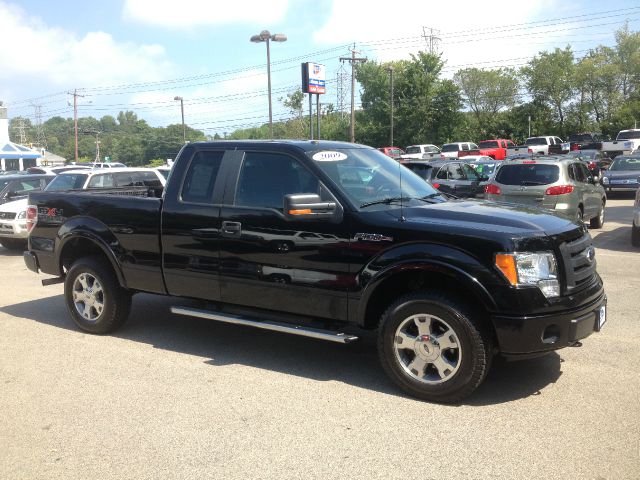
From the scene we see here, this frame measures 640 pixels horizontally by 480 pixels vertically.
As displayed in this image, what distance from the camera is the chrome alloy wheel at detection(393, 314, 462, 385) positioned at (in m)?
4.44

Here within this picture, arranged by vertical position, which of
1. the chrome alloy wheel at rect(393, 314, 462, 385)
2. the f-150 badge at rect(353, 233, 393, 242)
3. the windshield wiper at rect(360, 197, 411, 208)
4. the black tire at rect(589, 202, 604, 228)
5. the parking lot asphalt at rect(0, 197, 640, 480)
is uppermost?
the windshield wiper at rect(360, 197, 411, 208)

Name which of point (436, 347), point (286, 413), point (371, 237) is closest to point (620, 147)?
point (371, 237)

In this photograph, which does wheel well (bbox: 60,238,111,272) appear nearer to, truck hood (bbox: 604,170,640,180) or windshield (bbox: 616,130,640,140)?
truck hood (bbox: 604,170,640,180)

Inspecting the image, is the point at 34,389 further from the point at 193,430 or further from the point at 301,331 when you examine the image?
the point at 301,331

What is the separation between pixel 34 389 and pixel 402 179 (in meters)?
3.56

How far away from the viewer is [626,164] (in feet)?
72.3

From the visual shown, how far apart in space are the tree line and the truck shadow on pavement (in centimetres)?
3916

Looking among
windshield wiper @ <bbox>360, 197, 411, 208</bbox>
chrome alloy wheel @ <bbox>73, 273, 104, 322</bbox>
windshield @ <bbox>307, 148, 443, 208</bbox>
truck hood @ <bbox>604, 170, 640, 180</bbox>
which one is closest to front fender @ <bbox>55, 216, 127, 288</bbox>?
chrome alloy wheel @ <bbox>73, 273, 104, 322</bbox>

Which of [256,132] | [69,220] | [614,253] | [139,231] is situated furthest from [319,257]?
[256,132]

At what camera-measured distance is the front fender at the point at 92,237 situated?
6.14m

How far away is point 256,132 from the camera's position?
3474 inches

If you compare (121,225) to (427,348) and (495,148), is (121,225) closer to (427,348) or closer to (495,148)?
(427,348)

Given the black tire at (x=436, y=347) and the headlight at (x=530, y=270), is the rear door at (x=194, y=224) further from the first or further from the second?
the headlight at (x=530, y=270)

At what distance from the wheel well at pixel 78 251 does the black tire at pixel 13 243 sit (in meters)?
7.29
